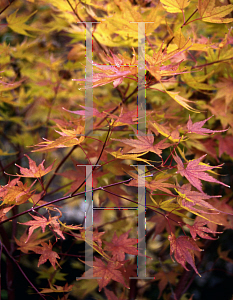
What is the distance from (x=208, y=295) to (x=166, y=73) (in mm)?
1514

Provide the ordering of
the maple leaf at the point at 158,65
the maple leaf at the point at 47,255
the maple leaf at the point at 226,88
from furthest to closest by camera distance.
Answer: the maple leaf at the point at 226,88 → the maple leaf at the point at 47,255 → the maple leaf at the point at 158,65

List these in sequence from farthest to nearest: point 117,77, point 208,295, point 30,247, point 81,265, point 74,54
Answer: point 208,295, point 81,265, point 74,54, point 30,247, point 117,77

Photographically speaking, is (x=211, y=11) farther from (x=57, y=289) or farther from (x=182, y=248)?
(x=57, y=289)

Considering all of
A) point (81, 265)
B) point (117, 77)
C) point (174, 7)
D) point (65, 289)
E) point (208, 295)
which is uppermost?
point (174, 7)

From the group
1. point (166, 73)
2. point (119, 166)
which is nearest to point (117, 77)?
point (166, 73)

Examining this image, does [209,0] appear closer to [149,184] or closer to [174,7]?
[174,7]

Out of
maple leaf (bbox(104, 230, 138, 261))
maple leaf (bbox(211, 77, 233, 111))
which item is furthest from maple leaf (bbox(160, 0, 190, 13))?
maple leaf (bbox(104, 230, 138, 261))

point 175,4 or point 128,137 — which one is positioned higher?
point 175,4

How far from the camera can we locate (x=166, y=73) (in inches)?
21.5
